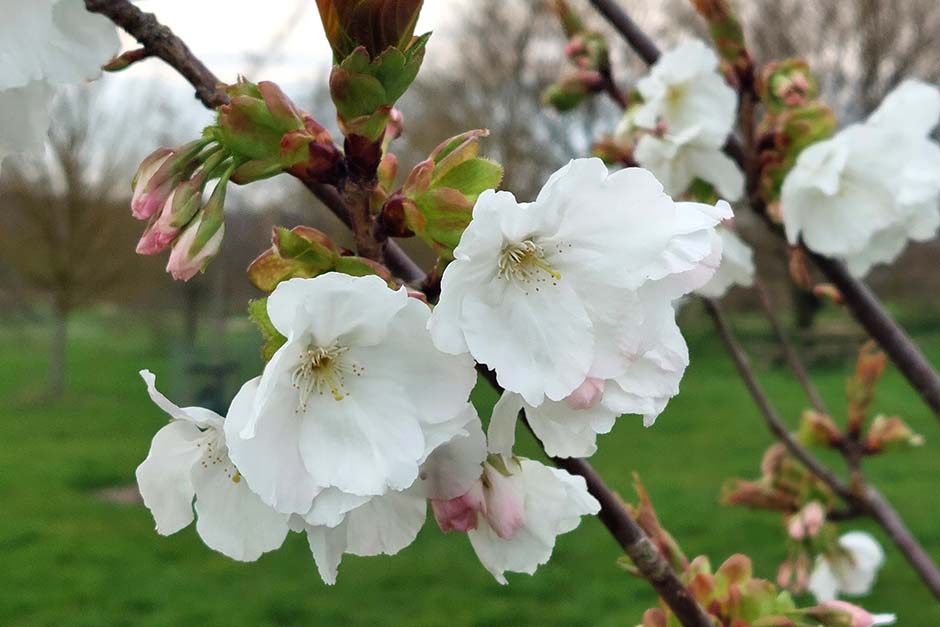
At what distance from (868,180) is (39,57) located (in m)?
0.78

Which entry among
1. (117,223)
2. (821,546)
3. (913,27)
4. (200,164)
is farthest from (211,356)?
(913,27)

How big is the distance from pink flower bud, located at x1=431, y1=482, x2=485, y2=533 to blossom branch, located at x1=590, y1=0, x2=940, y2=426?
582 millimetres

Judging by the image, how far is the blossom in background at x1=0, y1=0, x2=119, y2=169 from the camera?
1.24ft

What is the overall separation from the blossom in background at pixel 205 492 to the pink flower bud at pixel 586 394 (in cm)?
14

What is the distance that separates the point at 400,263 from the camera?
0.45 metres

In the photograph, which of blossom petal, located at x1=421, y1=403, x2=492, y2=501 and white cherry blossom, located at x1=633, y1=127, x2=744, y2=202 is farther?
white cherry blossom, located at x1=633, y1=127, x2=744, y2=202

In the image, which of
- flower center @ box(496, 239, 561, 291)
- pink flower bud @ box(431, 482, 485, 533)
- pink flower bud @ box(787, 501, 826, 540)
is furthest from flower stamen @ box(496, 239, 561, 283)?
pink flower bud @ box(787, 501, 826, 540)

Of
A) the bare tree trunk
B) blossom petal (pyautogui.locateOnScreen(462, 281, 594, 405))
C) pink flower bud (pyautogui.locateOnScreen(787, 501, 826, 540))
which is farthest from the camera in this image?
the bare tree trunk

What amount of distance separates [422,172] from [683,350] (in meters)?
0.14

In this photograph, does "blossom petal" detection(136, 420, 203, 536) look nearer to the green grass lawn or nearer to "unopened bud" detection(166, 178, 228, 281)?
"unopened bud" detection(166, 178, 228, 281)

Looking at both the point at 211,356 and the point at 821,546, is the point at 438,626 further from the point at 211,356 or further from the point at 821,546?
the point at 211,356

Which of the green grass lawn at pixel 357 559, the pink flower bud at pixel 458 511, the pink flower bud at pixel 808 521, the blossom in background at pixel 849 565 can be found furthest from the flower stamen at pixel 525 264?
the green grass lawn at pixel 357 559

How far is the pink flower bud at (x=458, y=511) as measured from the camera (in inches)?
16.8

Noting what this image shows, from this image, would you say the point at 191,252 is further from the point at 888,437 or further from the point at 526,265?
the point at 888,437
